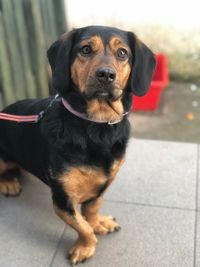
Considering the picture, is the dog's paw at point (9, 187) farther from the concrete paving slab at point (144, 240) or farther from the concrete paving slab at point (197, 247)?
the concrete paving slab at point (197, 247)

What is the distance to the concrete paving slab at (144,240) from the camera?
10.4ft

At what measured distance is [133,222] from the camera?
3.54 m

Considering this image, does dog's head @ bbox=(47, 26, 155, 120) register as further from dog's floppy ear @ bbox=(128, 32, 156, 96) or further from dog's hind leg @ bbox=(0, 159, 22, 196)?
dog's hind leg @ bbox=(0, 159, 22, 196)

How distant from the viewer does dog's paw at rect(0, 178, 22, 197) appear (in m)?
3.81

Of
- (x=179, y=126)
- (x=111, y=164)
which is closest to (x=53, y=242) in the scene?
(x=111, y=164)

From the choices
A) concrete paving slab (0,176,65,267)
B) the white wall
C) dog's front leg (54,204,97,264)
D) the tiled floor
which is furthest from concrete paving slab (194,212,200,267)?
the white wall

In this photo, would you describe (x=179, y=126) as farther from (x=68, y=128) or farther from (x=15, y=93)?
(x=68, y=128)

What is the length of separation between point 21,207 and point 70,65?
1583 mm

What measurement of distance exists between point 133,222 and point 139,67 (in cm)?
142

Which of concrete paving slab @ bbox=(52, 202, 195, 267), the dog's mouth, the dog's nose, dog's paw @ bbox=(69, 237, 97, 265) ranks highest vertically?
the dog's nose

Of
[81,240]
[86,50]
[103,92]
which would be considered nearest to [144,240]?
[81,240]

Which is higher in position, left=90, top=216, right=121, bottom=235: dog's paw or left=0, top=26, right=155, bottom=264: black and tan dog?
left=0, top=26, right=155, bottom=264: black and tan dog

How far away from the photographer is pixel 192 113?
17.7 ft

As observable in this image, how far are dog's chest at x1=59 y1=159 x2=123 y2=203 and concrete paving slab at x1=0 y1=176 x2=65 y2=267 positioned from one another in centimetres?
61
